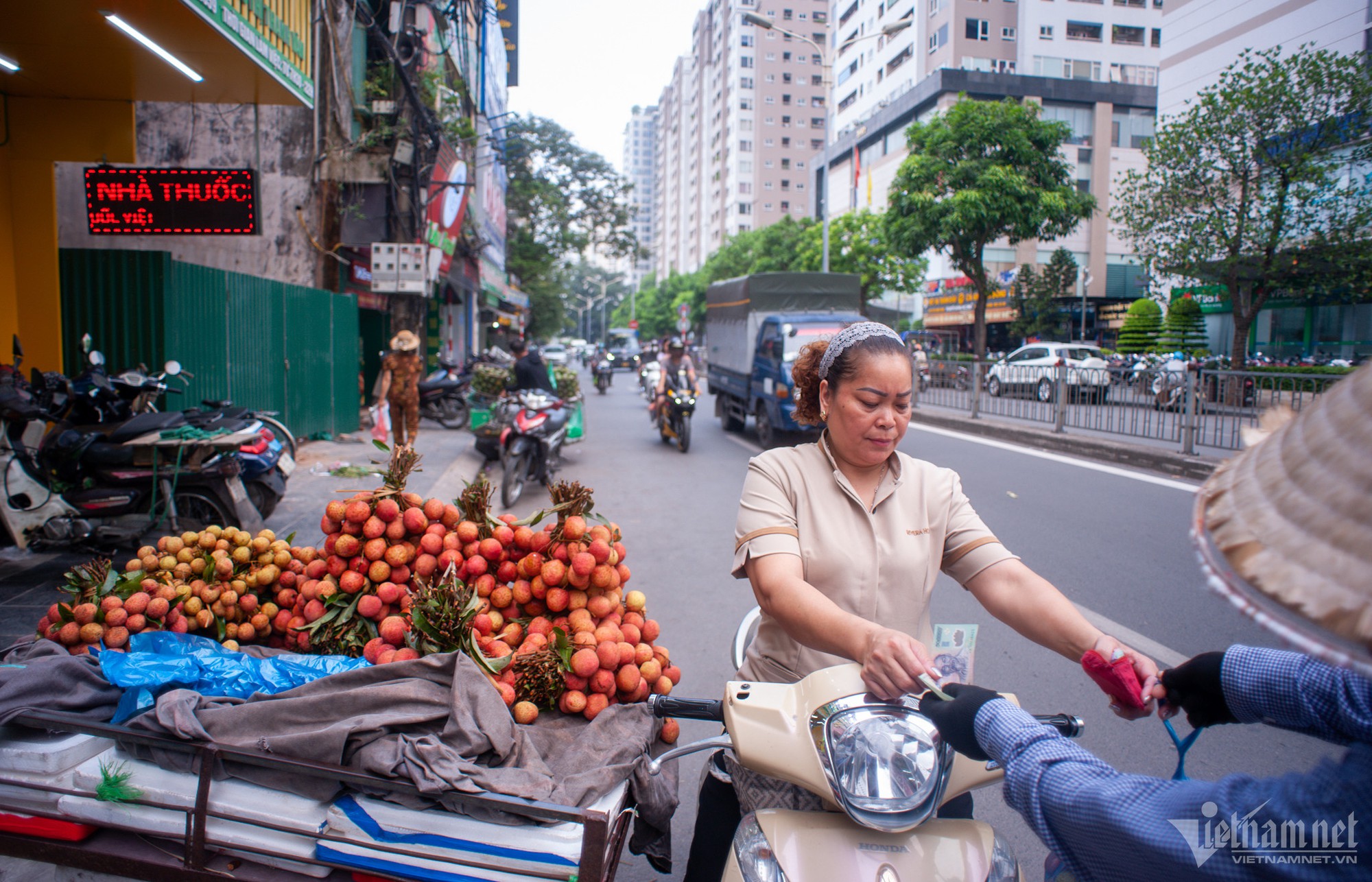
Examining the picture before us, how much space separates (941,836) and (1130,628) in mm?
3994

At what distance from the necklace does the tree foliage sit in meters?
43.3

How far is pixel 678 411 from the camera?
503 inches

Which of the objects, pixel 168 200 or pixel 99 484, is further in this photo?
pixel 168 200

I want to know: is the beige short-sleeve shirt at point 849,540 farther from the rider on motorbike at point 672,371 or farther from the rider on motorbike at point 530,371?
the rider on motorbike at point 672,371

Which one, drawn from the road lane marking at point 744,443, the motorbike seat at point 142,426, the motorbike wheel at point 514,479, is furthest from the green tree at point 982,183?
the motorbike seat at point 142,426

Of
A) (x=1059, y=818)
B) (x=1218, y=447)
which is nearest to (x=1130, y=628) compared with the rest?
(x=1059, y=818)

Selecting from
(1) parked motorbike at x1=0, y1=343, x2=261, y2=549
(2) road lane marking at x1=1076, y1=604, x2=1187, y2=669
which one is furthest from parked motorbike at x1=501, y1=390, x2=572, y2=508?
(2) road lane marking at x1=1076, y1=604, x2=1187, y2=669

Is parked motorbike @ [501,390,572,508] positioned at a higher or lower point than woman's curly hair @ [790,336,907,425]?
lower

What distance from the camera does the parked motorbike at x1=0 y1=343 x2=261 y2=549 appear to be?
5434 mm

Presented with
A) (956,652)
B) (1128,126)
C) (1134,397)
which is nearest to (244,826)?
(956,652)

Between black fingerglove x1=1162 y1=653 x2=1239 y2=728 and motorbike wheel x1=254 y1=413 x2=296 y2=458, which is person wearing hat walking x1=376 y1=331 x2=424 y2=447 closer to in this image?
motorbike wheel x1=254 y1=413 x2=296 y2=458

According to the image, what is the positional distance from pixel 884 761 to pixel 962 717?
192 millimetres

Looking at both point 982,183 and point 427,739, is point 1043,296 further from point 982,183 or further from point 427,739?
point 427,739

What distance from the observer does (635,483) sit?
1011cm
